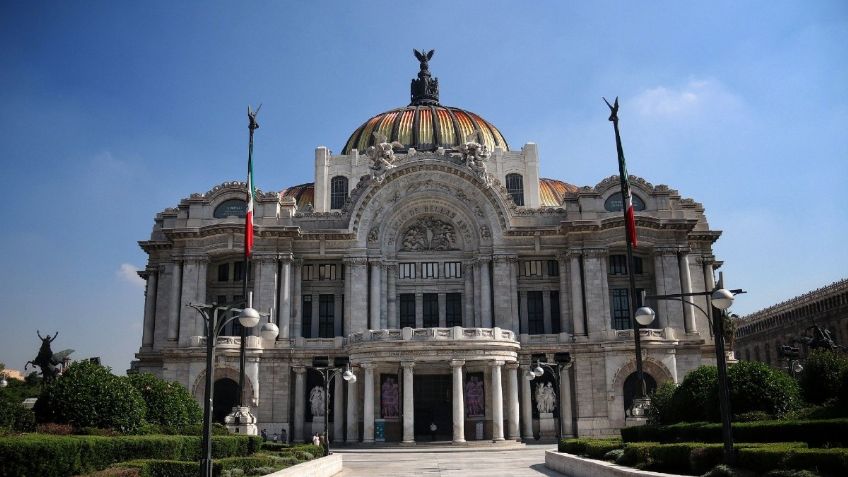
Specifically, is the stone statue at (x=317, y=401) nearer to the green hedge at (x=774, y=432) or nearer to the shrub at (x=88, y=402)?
the shrub at (x=88, y=402)

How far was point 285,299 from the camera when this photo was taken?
6000 cm

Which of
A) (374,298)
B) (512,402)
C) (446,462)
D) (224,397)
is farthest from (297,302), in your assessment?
(446,462)

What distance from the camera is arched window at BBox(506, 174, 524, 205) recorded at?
7206 cm

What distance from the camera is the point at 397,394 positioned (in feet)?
187

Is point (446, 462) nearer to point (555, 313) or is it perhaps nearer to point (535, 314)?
point (535, 314)

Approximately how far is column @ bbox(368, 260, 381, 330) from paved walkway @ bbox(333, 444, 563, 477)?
38.1 ft

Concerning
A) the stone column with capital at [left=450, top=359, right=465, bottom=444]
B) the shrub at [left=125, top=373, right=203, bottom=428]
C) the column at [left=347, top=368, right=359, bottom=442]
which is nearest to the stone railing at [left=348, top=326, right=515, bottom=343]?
the stone column with capital at [left=450, top=359, right=465, bottom=444]

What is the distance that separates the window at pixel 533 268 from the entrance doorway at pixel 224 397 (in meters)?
24.9

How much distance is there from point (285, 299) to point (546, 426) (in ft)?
74.6

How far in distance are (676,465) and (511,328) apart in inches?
1404

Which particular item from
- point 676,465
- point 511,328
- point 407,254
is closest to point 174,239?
point 407,254

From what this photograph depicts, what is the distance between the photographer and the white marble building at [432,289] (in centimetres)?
5700

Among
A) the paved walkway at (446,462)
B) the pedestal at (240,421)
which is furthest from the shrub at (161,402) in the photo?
the paved walkway at (446,462)

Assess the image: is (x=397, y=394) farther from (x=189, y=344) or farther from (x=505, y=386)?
(x=189, y=344)
